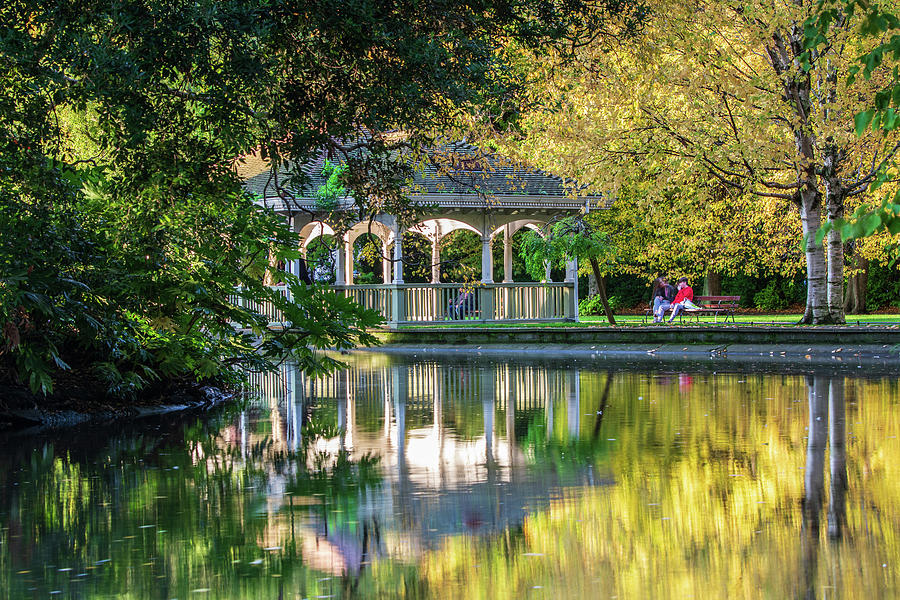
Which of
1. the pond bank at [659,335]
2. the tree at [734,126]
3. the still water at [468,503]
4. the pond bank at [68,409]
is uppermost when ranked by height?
the tree at [734,126]

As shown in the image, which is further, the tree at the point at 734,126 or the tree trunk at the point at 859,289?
the tree trunk at the point at 859,289

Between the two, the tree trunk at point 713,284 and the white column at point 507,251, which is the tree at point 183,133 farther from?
the tree trunk at point 713,284

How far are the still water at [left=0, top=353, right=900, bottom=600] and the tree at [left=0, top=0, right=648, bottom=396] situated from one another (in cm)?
107

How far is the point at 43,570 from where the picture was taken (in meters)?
5.69

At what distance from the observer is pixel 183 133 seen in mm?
10227

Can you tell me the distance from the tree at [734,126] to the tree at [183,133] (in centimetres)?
1445

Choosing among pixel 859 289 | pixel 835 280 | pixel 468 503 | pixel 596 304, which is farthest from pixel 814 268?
pixel 468 503

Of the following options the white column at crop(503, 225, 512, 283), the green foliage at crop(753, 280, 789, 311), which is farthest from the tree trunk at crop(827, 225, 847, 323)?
the green foliage at crop(753, 280, 789, 311)

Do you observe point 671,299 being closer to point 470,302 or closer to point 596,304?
point 470,302

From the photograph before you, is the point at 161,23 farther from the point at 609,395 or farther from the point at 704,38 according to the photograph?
the point at 704,38

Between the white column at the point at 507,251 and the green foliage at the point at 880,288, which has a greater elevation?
the white column at the point at 507,251

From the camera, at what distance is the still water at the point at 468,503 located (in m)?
5.39

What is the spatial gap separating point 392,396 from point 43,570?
9.65 metres

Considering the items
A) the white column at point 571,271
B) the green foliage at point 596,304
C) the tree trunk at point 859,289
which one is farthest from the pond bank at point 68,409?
the green foliage at point 596,304
